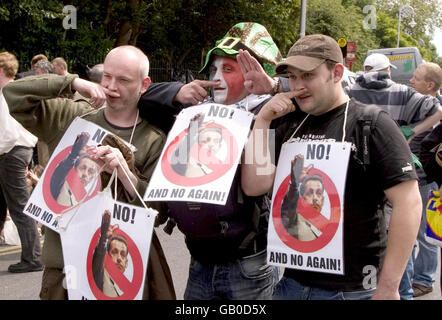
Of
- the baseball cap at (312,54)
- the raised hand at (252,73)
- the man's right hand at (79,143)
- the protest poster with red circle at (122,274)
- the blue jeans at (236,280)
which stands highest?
the baseball cap at (312,54)

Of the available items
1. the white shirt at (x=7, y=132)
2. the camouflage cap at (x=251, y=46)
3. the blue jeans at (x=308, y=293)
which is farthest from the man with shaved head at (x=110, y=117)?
the white shirt at (x=7, y=132)

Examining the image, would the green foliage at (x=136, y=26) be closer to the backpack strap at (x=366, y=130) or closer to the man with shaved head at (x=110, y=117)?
the man with shaved head at (x=110, y=117)

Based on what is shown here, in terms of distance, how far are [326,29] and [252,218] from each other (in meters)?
37.4

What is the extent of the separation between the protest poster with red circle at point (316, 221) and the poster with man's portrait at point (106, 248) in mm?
527

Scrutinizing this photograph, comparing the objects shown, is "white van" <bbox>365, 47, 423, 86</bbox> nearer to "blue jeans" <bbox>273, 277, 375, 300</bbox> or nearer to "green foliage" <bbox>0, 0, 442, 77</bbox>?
"green foliage" <bbox>0, 0, 442, 77</bbox>

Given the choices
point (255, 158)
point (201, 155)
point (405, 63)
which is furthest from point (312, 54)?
point (405, 63)

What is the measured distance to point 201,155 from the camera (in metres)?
2.46

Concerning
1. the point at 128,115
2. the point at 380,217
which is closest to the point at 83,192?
the point at 128,115

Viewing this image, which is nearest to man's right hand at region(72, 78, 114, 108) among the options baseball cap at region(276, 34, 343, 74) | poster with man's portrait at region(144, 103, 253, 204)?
poster with man's portrait at region(144, 103, 253, 204)

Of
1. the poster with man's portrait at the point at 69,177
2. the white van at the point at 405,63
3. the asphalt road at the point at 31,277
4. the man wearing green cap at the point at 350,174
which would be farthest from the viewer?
the white van at the point at 405,63

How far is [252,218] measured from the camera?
2.68 metres

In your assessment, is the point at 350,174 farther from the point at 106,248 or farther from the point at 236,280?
the point at 106,248

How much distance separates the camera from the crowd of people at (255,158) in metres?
2.39

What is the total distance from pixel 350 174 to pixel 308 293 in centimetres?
53
